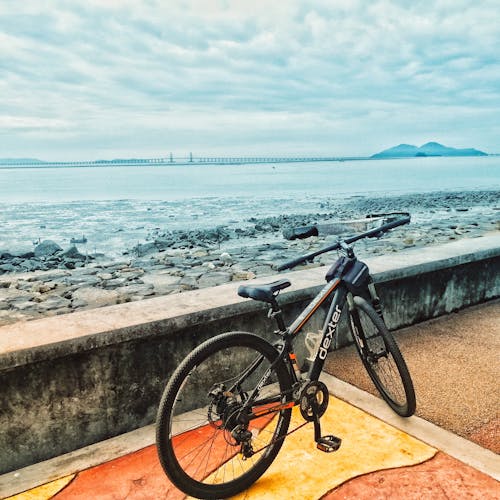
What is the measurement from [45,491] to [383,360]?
87.2 inches

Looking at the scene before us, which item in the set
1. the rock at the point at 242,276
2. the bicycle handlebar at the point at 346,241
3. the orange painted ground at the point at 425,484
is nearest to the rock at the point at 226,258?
the rock at the point at 242,276

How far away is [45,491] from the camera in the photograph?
2.65 m

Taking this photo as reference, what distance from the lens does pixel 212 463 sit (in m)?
2.87

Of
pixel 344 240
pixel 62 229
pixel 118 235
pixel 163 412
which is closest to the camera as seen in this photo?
pixel 163 412

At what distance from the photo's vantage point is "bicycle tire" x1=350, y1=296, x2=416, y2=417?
321 centimetres

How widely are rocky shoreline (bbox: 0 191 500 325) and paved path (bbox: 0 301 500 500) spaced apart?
130cm

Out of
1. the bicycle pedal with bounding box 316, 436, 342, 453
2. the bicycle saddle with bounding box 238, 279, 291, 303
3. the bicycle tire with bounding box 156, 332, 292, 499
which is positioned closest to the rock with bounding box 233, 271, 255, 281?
the bicycle tire with bounding box 156, 332, 292, 499

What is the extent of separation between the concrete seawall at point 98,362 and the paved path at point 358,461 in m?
0.13

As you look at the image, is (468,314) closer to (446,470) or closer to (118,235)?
(446,470)

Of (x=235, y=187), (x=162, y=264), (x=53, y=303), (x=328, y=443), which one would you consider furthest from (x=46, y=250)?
(x=235, y=187)

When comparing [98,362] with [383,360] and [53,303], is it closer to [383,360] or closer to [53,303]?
[383,360]

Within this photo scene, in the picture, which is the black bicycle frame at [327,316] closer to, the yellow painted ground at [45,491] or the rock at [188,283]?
the yellow painted ground at [45,491]

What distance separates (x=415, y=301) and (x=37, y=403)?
358cm

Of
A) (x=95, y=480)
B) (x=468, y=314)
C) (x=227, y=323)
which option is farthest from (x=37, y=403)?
(x=468, y=314)
